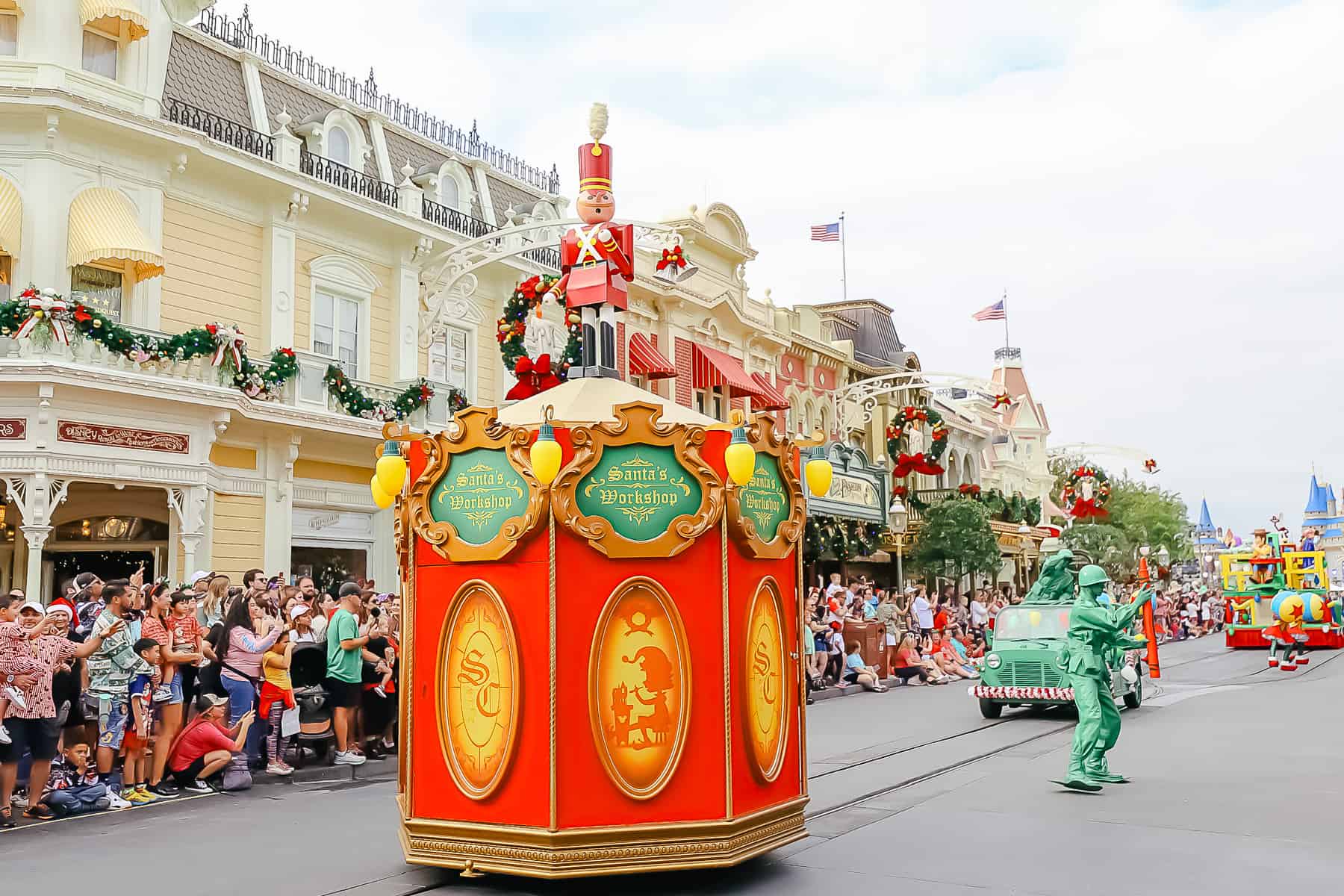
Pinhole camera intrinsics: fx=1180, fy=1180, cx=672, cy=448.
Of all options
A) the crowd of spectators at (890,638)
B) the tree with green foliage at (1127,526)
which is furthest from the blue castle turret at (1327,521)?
the crowd of spectators at (890,638)

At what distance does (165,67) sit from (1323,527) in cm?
7168

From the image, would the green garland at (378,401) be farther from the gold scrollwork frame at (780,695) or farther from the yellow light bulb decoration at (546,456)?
the yellow light bulb decoration at (546,456)

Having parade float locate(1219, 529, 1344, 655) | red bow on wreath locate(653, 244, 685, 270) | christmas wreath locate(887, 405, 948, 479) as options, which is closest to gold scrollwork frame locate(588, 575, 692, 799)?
red bow on wreath locate(653, 244, 685, 270)

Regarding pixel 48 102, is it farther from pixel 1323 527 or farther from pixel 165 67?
pixel 1323 527

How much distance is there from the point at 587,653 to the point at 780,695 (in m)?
1.57

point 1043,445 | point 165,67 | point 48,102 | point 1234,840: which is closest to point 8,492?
point 48,102

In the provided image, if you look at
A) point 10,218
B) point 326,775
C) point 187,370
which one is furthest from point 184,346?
point 326,775

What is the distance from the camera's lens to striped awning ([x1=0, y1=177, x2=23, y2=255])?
50.4 ft

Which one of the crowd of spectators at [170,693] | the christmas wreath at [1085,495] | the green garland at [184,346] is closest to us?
the crowd of spectators at [170,693]

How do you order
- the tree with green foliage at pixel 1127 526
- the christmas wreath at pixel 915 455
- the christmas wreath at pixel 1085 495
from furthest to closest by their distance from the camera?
the tree with green foliage at pixel 1127 526 < the christmas wreath at pixel 1085 495 < the christmas wreath at pixel 915 455

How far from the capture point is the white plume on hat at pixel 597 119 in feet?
28.1

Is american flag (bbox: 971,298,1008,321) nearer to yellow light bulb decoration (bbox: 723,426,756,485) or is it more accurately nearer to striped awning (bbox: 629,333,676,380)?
striped awning (bbox: 629,333,676,380)

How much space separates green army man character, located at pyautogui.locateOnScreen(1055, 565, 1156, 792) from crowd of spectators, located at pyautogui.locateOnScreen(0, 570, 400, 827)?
22.7ft

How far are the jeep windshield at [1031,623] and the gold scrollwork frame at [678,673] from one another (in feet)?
31.2
